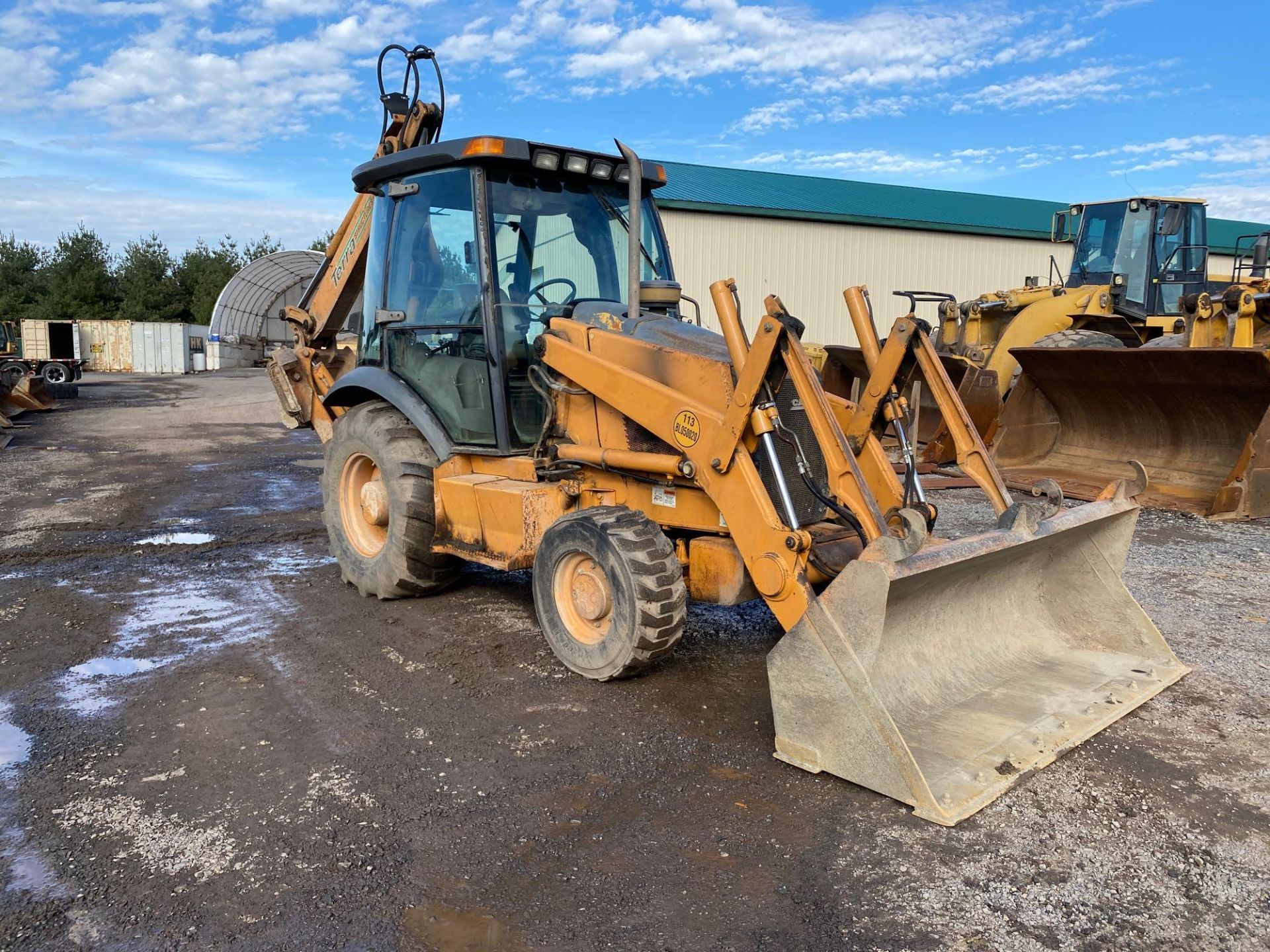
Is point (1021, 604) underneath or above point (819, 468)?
underneath

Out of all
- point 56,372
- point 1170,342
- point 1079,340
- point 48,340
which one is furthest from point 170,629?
point 48,340

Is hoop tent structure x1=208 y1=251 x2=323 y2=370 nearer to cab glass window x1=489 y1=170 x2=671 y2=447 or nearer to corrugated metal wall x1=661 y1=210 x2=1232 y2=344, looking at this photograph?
corrugated metal wall x1=661 y1=210 x2=1232 y2=344

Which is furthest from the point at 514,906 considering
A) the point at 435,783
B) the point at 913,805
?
the point at 913,805

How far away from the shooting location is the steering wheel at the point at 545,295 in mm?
5168

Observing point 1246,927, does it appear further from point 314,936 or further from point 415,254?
point 415,254

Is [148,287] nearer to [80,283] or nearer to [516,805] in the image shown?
[80,283]

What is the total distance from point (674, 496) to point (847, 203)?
2169 cm

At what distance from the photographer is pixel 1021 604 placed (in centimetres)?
460

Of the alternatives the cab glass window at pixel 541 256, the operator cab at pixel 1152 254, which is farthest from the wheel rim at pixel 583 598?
the operator cab at pixel 1152 254

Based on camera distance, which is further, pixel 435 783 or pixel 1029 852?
pixel 435 783

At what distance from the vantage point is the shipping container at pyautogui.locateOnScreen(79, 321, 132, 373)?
122ft

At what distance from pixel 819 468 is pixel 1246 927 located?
2504mm

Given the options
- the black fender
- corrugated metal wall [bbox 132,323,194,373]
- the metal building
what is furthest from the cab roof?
corrugated metal wall [bbox 132,323,194,373]

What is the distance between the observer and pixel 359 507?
6078 millimetres
